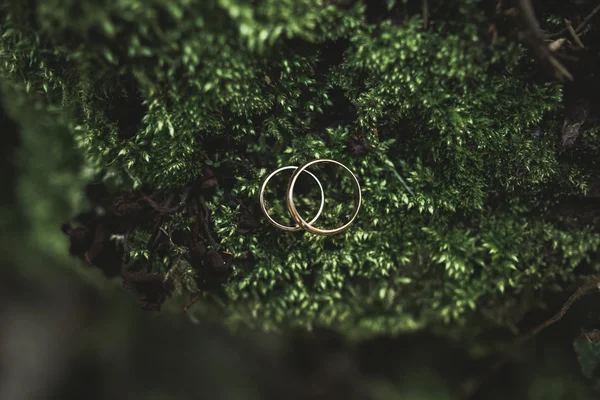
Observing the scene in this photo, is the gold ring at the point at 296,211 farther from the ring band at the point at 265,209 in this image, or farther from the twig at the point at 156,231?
the twig at the point at 156,231

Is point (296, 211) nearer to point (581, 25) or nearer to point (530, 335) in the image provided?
point (581, 25)

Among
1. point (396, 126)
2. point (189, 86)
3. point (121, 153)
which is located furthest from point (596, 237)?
point (121, 153)

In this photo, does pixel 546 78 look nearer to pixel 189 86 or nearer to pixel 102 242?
pixel 189 86

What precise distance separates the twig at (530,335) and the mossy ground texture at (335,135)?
0.26 feet

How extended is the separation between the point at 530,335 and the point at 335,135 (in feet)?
3.06

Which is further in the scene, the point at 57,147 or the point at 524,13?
the point at 57,147

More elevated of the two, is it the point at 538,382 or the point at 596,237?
the point at 596,237

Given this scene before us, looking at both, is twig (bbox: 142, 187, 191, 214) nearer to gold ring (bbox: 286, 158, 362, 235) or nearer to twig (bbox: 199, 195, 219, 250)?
twig (bbox: 199, 195, 219, 250)

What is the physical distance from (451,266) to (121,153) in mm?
968

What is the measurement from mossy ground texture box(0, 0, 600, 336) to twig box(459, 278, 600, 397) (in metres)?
0.08

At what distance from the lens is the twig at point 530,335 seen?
4.04ft

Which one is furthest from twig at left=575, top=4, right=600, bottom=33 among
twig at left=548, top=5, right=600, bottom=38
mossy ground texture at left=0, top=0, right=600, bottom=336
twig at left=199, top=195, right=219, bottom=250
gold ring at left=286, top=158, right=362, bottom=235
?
twig at left=199, top=195, right=219, bottom=250

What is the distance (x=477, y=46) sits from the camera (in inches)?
40.4

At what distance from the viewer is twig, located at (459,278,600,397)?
1232 millimetres
